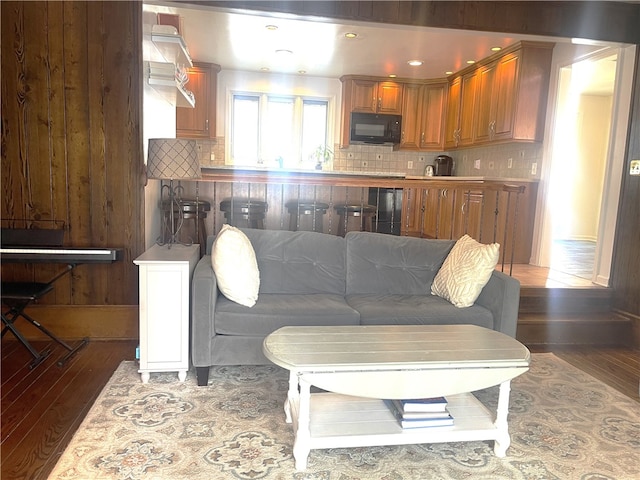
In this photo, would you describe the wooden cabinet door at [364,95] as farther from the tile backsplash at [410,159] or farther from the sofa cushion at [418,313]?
the sofa cushion at [418,313]

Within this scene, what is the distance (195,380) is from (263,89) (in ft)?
19.0

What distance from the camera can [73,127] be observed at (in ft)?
10.9

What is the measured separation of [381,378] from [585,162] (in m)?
8.05

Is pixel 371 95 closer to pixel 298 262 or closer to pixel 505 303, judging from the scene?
pixel 298 262

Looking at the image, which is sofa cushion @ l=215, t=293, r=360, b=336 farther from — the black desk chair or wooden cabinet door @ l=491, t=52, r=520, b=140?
wooden cabinet door @ l=491, t=52, r=520, b=140

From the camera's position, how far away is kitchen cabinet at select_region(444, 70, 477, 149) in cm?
659

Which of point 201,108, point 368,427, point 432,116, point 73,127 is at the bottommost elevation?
point 368,427

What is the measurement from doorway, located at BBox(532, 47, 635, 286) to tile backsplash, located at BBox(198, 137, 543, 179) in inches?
22.0

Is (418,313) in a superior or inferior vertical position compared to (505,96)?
inferior

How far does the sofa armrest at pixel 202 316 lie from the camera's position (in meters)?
2.69

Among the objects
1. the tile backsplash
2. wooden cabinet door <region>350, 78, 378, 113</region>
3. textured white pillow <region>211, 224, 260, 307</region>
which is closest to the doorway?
the tile backsplash

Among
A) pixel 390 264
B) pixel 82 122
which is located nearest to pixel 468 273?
pixel 390 264

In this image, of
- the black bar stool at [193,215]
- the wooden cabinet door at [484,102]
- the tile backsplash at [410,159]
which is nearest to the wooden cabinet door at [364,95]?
the tile backsplash at [410,159]

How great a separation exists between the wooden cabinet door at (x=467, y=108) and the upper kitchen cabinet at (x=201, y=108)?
12.1ft
